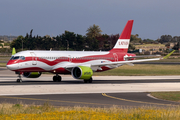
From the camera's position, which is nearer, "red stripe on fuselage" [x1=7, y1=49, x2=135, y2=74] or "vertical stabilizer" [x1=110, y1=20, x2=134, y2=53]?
"red stripe on fuselage" [x1=7, y1=49, x2=135, y2=74]

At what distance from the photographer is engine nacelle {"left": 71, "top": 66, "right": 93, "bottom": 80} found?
127 ft

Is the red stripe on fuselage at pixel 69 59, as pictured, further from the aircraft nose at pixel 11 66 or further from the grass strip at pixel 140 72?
the grass strip at pixel 140 72

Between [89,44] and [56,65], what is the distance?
114848 mm

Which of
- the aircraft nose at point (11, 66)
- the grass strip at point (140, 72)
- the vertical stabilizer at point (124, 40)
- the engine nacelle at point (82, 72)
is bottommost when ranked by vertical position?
the grass strip at point (140, 72)

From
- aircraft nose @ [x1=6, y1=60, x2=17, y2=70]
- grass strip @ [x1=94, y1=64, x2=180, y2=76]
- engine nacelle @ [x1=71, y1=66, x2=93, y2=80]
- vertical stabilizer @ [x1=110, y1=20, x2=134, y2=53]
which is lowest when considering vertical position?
grass strip @ [x1=94, y1=64, x2=180, y2=76]

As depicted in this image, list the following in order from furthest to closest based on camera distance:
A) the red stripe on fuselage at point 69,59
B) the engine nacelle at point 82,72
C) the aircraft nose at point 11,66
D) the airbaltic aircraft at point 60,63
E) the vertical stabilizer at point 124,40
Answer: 1. the vertical stabilizer at point 124,40
2. the red stripe on fuselage at point 69,59
3. the airbaltic aircraft at point 60,63
4. the engine nacelle at point 82,72
5. the aircraft nose at point 11,66

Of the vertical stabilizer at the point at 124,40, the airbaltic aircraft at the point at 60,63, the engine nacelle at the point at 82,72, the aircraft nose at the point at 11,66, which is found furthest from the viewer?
the vertical stabilizer at the point at 124,40

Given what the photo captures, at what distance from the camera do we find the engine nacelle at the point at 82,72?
38688 mm

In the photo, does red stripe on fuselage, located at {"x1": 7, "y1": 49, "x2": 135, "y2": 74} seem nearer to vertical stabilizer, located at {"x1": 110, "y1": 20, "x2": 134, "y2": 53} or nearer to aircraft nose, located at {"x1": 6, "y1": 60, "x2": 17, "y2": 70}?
aircraft nose, located at {"x1": 6, "y1": 60, "x2": 17, "y2": 70}

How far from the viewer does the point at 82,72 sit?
38.6m

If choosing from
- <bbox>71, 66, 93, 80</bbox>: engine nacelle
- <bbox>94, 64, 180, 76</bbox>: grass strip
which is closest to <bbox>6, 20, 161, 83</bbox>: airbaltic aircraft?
<bbox>71, 66, 93, 80</bbox>: engine nacelle

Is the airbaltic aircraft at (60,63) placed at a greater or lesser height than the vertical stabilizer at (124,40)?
lesser

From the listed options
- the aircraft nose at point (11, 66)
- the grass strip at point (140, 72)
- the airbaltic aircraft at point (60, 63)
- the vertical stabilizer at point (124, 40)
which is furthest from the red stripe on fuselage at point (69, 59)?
the grass strip at point (140, 72)

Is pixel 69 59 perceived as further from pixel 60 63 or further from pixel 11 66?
pixel 11 66
